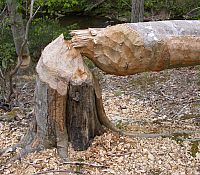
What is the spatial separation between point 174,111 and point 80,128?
5.35 feet

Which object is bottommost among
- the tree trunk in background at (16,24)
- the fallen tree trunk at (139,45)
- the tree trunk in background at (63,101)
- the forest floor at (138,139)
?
the forest floor at (138,139)

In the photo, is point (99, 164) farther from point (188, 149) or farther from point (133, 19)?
point (133, 19)

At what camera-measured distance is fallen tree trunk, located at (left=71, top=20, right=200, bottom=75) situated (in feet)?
8.91

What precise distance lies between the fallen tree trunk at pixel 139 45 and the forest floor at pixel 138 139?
679mm

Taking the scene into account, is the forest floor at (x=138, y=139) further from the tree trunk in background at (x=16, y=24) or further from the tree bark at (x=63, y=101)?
the tree trunk in background at (x=16, y=24)

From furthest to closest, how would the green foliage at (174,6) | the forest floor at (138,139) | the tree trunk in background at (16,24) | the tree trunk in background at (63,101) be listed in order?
1. the green foliage at (174,6)
2. the tree trunk in background at (16,24)
3. the forest floor at (138,139)
4. the tree trunk in background at (63,101)

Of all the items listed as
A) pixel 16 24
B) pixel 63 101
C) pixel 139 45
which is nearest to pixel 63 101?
pixel 63 101

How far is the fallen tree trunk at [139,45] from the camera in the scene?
8.91ft

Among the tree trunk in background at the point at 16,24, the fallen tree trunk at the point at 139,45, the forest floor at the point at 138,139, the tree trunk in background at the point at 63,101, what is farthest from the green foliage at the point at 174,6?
the tree trunk in background at the point at 63,101

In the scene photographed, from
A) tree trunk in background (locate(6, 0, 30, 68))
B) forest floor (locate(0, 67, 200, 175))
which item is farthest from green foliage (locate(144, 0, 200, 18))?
forest floor (locate(0, 67, 200, 175))

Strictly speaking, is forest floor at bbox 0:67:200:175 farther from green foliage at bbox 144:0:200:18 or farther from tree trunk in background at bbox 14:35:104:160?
green foliage at bbox 144:0:200:18

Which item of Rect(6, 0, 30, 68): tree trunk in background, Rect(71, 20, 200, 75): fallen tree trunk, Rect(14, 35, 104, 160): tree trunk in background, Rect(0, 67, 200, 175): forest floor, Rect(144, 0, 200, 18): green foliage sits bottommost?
Rect(0, 67, 200, 175): forest floor

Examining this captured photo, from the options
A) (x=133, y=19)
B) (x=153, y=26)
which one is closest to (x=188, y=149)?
(x=153, y=26)

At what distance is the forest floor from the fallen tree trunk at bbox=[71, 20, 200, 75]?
68 centimetres
